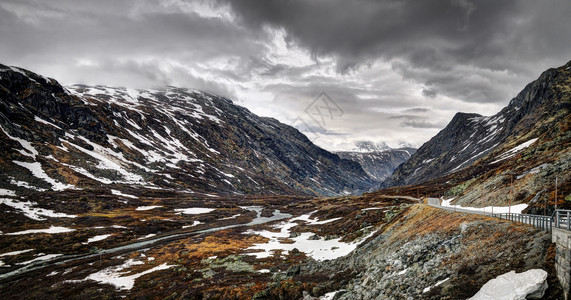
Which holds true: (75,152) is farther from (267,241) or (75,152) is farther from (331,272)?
(331,272)

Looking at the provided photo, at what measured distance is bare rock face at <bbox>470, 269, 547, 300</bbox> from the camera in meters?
12.0

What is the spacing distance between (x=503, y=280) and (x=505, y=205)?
34.0 m

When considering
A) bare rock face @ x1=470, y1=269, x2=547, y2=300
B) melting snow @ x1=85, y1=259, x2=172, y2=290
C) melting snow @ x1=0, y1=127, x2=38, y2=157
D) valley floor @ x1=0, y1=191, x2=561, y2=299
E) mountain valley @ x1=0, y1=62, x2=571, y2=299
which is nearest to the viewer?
bare rock face @ x1=470, y1=269, x2=547, y2=300

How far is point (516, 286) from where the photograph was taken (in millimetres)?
12875

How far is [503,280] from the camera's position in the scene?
13875 millimetres

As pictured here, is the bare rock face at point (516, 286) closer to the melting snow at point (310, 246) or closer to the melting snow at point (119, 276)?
the melting snow at point (310, 246)

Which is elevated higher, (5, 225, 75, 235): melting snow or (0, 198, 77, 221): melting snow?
(0, 198, 77, 221): melting snow

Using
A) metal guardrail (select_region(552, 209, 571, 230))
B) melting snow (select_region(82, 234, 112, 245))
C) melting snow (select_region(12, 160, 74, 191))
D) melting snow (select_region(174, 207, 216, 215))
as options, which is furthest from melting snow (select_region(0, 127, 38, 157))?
metal guardrail (select_region(552, 209, 571, 230))

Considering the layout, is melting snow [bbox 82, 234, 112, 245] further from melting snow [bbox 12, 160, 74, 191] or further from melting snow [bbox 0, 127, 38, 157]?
melting snow [bbox 0, 127, 38, 157]

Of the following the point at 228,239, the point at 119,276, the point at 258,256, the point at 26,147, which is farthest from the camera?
the point at 26,147

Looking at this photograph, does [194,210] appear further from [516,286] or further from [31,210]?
[516,286]

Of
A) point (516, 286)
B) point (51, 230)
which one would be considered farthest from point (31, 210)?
point (516, 286)

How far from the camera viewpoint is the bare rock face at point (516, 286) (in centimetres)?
1201

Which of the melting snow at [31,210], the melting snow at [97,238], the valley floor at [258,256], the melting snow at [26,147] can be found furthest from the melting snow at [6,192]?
the melting snow at [97,238]
